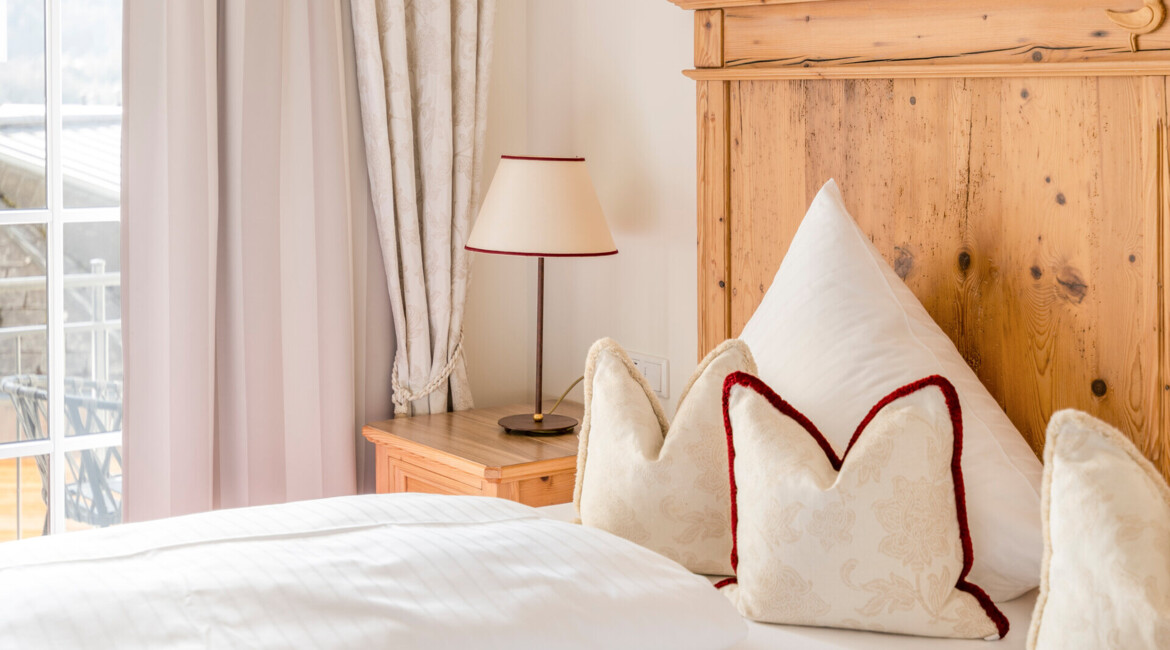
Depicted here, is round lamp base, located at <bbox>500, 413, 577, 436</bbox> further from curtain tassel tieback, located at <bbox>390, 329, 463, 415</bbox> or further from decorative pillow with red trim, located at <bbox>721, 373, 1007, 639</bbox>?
decorative pillow with red trim, located at <bbox>721, 373, 1007, 639</bbox>

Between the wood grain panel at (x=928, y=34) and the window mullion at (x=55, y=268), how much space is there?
134 cm

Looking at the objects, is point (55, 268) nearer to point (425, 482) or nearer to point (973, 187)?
point (425, 482)

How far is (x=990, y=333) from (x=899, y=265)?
0.60 feet

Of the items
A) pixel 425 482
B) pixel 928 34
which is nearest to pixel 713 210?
pixel 928 34

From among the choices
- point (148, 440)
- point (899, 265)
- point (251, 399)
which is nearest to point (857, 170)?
point (899, 265)

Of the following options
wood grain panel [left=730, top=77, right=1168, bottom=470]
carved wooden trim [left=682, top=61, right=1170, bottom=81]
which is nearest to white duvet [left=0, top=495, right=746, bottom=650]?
wood grain panel [left=730, top=77, right=1168, bottom=470]

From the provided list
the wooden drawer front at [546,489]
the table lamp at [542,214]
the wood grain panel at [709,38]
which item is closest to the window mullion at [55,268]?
the table lamp at [542,214]

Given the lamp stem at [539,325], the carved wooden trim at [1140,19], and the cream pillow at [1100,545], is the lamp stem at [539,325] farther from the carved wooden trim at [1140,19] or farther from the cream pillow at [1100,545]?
the cream pillow at [1100,545]

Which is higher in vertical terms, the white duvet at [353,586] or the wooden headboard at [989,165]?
the wooden headboard at [989,165]

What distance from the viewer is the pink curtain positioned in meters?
2.14

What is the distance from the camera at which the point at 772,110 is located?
1.82 metres

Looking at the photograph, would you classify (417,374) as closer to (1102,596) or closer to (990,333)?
(990,333)

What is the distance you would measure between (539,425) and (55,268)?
105 cm

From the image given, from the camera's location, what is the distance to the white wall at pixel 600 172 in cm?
229
